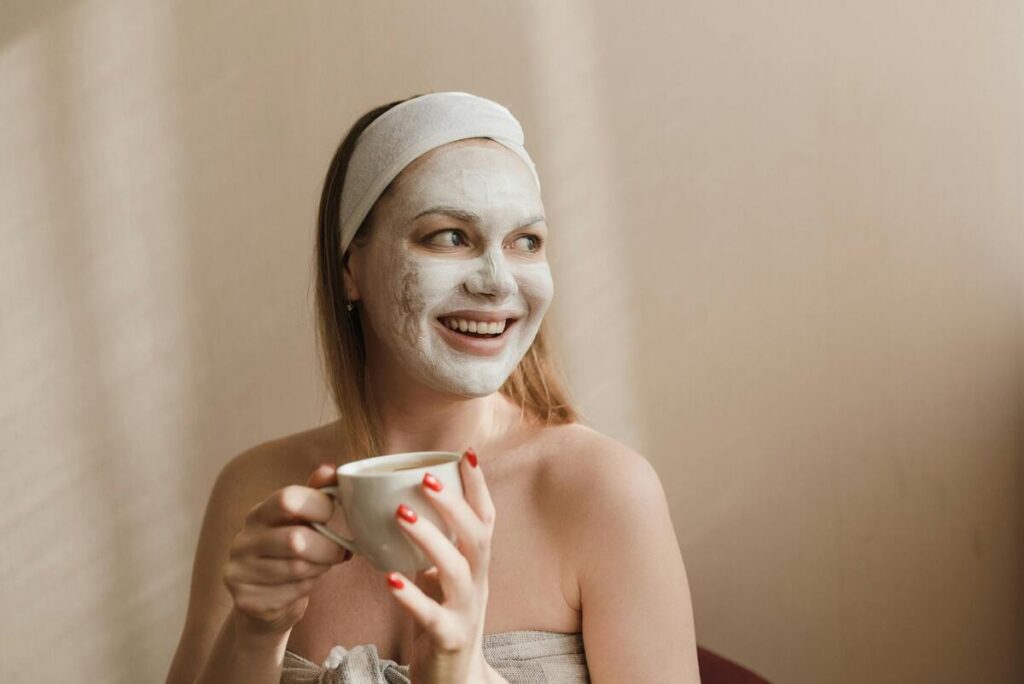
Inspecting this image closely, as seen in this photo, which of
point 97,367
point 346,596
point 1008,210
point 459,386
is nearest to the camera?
point 459,386

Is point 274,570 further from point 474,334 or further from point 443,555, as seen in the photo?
point 474,334

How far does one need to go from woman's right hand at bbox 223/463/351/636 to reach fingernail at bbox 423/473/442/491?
114 millimetres

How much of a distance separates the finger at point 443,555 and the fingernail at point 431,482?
0.03 metres

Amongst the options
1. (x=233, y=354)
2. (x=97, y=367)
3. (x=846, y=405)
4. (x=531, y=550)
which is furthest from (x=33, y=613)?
(x=846, y=405)

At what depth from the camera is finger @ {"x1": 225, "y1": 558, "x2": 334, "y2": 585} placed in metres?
0.91

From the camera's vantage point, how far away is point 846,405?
1.75 metres

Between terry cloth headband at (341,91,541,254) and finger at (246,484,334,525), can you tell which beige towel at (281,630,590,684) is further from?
terry cloth headband at (341,91,541,254)

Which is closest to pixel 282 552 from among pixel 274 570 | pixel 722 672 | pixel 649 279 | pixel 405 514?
pixel 274 570

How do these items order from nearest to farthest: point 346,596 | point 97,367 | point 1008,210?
point 346,596, point 1008,210, point 97,367

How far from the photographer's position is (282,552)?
90cm

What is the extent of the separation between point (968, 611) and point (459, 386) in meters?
1.06

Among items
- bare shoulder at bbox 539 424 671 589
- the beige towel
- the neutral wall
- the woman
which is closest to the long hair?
the woman

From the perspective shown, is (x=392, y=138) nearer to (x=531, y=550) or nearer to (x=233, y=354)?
(x=531, y=550)

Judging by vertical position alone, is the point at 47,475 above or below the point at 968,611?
above
